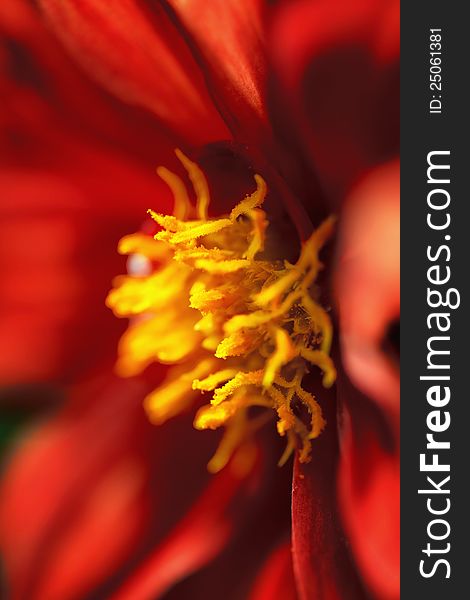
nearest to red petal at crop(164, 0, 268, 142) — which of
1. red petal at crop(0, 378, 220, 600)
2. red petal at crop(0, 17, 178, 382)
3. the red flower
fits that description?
the red flower

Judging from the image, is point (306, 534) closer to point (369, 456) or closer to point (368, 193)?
point (369, 456)

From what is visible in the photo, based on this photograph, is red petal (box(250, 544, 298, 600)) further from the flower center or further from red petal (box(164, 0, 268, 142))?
red petal (box(164, 0, 268, 142))

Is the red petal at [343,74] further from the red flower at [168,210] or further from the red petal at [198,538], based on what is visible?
the red petal at [198,538]

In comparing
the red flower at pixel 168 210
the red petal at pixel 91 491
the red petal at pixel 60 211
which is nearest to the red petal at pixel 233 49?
the red flower at pixel 168 210

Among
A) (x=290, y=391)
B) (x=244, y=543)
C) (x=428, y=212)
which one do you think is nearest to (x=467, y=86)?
(x=428, y=212)

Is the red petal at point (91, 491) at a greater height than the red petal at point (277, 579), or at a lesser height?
greater

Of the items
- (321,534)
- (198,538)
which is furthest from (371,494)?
(198,538)

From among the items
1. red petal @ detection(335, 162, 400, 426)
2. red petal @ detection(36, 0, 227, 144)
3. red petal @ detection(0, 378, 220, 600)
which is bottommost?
red petal @ detection(0, 378, 220, 600)
